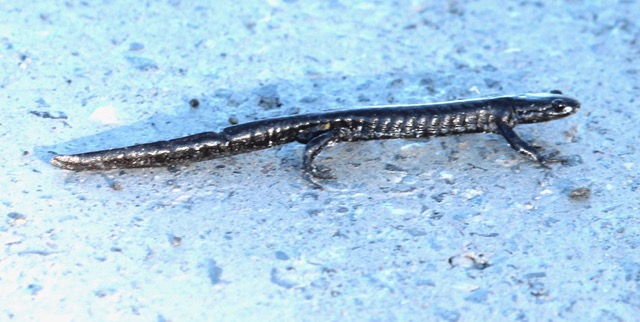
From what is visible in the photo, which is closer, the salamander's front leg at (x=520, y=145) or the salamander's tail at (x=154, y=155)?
the salamander's tail at (x=154, y=155)

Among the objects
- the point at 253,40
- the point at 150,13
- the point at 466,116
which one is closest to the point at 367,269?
the point at 466,116

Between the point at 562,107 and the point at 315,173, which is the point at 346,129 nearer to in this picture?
the point at 315,173

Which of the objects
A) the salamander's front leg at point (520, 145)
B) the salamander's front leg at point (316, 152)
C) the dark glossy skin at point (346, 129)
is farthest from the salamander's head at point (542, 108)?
the salamander's front leg at point (316, 152)

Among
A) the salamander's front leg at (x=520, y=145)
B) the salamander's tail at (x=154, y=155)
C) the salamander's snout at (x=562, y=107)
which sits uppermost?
the salamander's tail at (x=154, y=155)

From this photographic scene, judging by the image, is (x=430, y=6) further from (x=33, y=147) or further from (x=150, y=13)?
(x=33, y=147)

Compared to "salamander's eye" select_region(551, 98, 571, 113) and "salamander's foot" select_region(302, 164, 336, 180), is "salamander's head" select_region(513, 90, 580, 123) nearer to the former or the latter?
"salamander's eye" select_region(551, 98, 571, 113)

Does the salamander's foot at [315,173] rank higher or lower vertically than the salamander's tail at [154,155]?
lower

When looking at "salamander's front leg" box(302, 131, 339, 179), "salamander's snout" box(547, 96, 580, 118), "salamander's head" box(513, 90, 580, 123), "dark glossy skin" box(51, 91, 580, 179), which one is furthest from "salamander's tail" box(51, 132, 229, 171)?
"salamander's snout" box(547, 96, 580, 118)

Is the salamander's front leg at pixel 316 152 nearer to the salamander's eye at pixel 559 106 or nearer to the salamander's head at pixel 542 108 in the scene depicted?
the salamander's head at pixel 542 108
